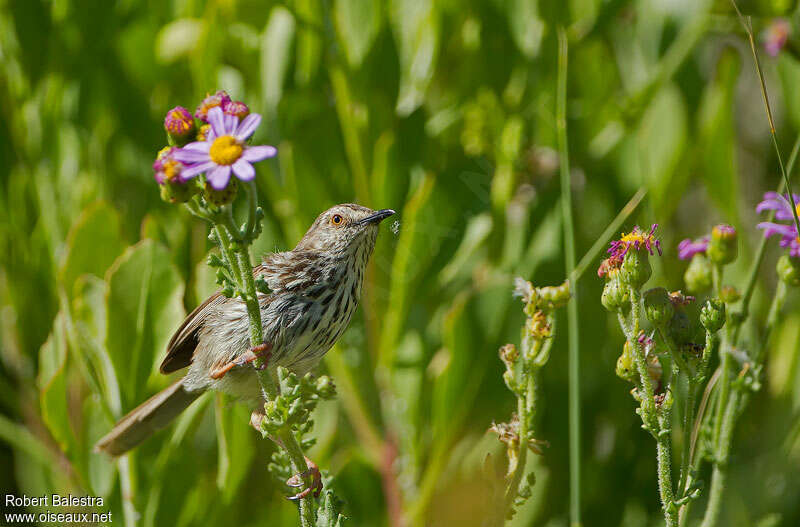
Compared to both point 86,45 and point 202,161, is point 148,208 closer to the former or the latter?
point 86,45

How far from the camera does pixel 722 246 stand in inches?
55.7

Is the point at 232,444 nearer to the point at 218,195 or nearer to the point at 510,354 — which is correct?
the point at 510,354

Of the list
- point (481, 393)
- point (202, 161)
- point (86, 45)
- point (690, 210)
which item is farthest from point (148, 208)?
point (690, 210)

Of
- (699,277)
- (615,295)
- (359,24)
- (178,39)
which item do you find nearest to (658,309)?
(615,295)

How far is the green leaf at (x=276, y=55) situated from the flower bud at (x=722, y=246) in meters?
1.35

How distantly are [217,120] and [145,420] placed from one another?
3.57 ft

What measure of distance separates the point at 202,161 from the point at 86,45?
6.10 feet

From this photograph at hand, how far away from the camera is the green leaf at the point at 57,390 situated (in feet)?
6.80

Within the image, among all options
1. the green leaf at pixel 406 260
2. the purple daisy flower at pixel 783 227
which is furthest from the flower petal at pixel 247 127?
the green leaf at pixel 406 260

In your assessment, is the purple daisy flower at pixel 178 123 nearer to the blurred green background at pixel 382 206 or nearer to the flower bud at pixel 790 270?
the blurred green background at pixel 382 206

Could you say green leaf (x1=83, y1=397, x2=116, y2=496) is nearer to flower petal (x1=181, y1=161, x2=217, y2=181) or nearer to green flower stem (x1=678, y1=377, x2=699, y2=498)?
flower petal (x1=181, y1=161, x2=217, y2=181)

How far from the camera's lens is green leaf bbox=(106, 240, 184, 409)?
199cm

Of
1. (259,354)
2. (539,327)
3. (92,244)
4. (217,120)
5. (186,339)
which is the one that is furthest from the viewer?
(92,244)

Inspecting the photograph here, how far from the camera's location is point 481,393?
2.32 m
